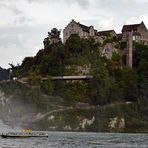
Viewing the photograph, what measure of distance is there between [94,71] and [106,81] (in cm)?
665

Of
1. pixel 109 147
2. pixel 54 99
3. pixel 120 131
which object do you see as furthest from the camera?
pixel 54 99

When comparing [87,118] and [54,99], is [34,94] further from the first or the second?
[87,118]

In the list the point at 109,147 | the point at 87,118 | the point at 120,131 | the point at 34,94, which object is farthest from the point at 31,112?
the point at 109,147

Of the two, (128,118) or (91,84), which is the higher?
(91,84)

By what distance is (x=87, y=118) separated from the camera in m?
190

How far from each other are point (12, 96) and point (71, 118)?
2498 cm

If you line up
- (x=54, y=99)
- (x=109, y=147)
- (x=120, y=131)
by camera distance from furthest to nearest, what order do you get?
(x=54, y=99) → (x=120, y=131) → (x=109, y=147)

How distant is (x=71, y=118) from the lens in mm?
187875

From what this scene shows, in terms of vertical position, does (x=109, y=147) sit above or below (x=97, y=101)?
below

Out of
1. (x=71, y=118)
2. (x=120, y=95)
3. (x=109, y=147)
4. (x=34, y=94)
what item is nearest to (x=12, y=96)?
(x=34, y=94)

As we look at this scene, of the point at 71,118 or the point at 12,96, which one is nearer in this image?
Answer: the point at 71,118

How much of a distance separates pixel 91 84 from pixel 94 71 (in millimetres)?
4757

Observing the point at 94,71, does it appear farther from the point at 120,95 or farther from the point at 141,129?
the point at 141,129

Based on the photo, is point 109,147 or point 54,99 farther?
point 54,99
